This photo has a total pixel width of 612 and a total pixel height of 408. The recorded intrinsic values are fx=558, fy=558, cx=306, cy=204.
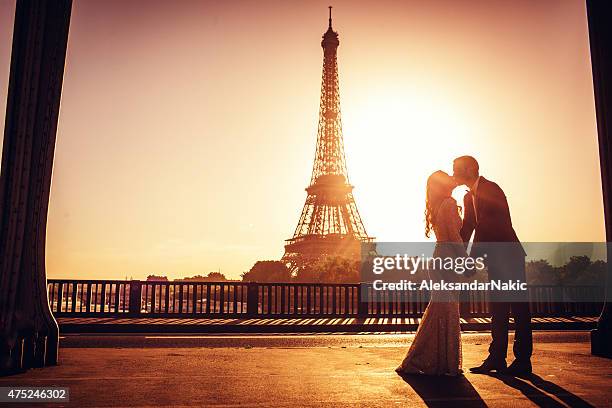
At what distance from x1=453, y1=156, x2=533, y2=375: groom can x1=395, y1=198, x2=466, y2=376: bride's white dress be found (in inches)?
11.7

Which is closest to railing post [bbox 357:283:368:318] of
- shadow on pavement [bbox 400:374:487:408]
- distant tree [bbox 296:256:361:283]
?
shadow on pavement [bbox 400:374:487:408]

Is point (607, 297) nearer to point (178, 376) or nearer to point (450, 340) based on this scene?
point (450, 340)

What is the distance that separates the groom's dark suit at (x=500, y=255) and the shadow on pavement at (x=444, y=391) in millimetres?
711

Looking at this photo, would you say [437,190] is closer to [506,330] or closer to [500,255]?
[500,255]

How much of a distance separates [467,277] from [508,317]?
59cm

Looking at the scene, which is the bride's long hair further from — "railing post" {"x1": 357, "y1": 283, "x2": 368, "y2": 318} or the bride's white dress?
"railing post" {"x1": 357, "y1": 283, "x2": 368, "y2": 318}

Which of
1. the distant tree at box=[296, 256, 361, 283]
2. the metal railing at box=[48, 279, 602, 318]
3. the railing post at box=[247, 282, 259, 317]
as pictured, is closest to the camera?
the metal railing at box=[48, 279, 602, 318]

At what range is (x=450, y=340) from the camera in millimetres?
5312

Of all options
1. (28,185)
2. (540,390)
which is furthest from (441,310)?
(28,185)

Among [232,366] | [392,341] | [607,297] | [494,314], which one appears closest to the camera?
[494,314]

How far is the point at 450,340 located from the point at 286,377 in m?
1.60

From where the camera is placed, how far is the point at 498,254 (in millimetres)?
5605

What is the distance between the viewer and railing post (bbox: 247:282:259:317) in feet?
47.1

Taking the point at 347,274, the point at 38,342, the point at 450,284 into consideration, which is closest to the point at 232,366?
the point at 38,342
